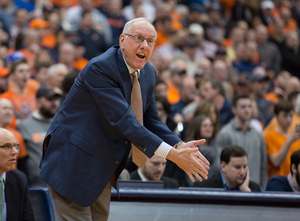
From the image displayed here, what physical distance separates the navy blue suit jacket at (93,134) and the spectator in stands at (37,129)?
2034 millimetres

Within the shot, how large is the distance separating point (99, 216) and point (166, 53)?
570 centimetres

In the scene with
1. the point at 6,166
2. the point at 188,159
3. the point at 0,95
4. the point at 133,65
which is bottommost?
the point at 0,95

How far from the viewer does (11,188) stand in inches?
129

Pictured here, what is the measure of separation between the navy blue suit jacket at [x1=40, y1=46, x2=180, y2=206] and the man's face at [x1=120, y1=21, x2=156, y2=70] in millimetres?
54

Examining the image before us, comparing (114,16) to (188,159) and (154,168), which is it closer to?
(154,168)

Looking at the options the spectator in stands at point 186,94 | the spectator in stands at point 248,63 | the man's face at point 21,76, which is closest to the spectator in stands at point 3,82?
the man's face at point 21,76

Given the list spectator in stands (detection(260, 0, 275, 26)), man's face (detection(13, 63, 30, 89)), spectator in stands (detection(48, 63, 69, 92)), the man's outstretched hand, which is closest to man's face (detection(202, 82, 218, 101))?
spectator in stands (detection(48, 63, 69, 92))

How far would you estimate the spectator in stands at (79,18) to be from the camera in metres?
8.51

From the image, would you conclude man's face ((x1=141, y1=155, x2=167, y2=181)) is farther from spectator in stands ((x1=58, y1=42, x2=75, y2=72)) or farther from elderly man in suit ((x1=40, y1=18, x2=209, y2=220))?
spectator in stands ((x1=58, y1=42, x2=75, y2=72))

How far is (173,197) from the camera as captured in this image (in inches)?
126

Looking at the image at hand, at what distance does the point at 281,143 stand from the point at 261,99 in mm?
1778

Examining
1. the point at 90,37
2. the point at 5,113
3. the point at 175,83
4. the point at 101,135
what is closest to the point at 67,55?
the point at 90,37

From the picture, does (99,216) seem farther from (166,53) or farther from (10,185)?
(166,53)

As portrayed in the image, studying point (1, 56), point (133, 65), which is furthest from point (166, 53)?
point (133, 65)
